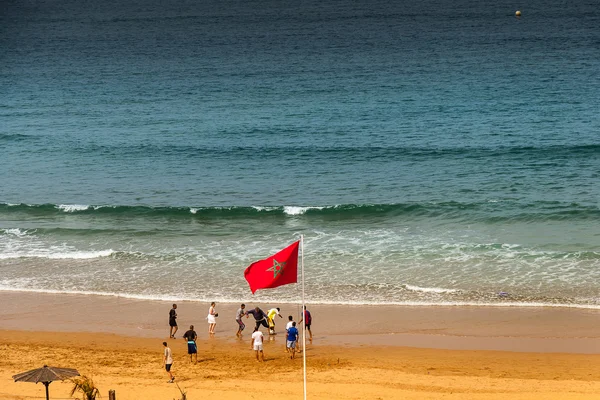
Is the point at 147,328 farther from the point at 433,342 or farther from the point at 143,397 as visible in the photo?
the point at 433,342

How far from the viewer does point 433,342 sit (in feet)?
80.7

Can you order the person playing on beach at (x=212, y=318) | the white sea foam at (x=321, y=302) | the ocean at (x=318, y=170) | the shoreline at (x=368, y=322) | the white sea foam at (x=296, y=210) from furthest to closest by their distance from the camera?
1. the white sea foam at (x=296, y=210)
2. the ocean at (x=318, y=170)
3. the white sea foam at (x=321, y=302)
4. the person playing on beach at (x=212, y=318)
5. the shoreline at (x=368, y=322)

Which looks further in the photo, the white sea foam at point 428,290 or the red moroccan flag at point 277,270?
the white sea foam at point 428,290

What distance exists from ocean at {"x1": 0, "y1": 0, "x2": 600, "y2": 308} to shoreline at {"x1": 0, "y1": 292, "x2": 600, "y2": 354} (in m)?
0.87

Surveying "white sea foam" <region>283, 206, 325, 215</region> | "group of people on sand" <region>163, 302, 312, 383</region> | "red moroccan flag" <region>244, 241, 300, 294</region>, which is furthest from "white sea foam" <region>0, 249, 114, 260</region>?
"red moroccan flag" <region>244, 241, 300, 294</region>

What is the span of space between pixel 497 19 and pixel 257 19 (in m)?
32.1

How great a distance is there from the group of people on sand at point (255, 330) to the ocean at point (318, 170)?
10.7ft

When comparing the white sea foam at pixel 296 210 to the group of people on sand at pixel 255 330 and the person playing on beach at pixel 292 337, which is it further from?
the person playing on beach at pixel 292 337

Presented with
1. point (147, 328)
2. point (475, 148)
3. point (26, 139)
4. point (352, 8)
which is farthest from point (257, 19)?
point (147, 328)

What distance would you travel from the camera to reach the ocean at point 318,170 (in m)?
31.3

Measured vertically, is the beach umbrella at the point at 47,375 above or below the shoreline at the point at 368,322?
below

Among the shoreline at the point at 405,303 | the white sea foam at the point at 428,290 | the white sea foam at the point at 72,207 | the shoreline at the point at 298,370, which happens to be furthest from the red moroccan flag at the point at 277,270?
the white sea foam at the point at 72,207

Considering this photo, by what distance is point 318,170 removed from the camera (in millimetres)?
45000

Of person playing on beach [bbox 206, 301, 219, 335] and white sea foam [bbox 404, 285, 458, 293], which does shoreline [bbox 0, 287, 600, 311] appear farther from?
person playing on beach [bbox 206, 301, 219, 335]
